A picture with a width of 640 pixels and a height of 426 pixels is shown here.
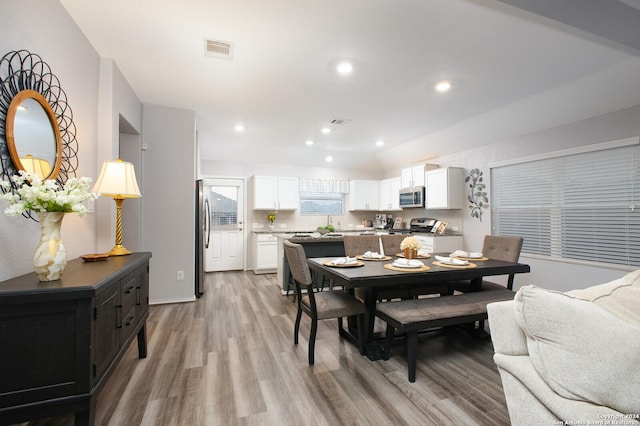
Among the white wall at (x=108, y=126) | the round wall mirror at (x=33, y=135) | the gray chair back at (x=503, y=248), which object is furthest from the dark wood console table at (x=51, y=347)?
the gray chair back at (x=503, y=248)

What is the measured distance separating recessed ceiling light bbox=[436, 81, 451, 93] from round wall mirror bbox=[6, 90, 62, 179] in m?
3.46

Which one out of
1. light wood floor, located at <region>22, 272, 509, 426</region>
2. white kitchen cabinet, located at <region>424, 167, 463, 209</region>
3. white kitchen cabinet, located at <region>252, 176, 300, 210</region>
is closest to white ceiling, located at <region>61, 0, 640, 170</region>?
white kitchen cabinet, located at <region>424, 167, 463, 209</region>

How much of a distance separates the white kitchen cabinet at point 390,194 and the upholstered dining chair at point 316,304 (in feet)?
14.3

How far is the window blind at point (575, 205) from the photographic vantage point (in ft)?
10.5

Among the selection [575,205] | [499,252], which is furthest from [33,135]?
[575,205]

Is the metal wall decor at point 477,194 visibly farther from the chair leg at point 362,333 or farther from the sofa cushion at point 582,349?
the sofa cushion at point 582,349

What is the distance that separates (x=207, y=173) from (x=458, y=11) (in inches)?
218

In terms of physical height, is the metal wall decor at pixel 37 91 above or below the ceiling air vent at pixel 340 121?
below

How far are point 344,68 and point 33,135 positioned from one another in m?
2.47

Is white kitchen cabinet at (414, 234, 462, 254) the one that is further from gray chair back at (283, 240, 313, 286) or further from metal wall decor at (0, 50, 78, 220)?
metal wall decor at (0, 50, 78, 220)

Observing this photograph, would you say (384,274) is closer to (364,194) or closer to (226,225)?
(226,225)

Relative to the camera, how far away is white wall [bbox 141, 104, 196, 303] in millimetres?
3881

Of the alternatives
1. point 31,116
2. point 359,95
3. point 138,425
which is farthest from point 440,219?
point 31,116

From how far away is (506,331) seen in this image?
1240mm
